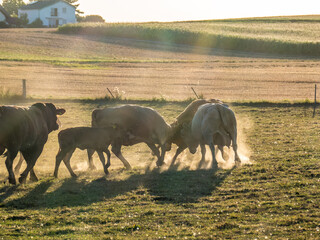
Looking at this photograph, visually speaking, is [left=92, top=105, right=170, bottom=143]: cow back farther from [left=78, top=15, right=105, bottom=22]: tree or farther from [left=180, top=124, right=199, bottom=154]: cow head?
[left=78, top=15, right=105, bottom=22]: tree

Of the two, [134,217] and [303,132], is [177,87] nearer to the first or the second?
[303,132]

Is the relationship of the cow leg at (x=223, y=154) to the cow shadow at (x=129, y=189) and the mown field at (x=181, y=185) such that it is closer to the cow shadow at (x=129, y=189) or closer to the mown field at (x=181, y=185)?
the mown field at (x=181, y=185)

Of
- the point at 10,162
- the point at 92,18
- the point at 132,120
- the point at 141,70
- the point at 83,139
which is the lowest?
the point at 141,70

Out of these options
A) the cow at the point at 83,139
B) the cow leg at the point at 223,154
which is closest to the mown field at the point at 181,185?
the cow leg at the point at 223,154

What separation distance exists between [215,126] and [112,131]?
9.78 ft

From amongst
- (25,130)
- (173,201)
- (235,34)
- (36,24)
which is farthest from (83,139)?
(36,24)

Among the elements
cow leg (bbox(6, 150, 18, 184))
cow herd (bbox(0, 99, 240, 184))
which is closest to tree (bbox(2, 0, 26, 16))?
cow herd (bbox(0, 99, 240, 184))

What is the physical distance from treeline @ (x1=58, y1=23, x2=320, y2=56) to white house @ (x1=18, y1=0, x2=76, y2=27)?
83.3 feet

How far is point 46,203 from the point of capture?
12625mm

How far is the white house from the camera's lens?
11512 centimetres

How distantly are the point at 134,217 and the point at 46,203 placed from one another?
233cm

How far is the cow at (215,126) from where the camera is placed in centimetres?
1659

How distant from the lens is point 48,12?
116188mm

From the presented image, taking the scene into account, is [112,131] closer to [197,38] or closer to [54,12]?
[197,38]
